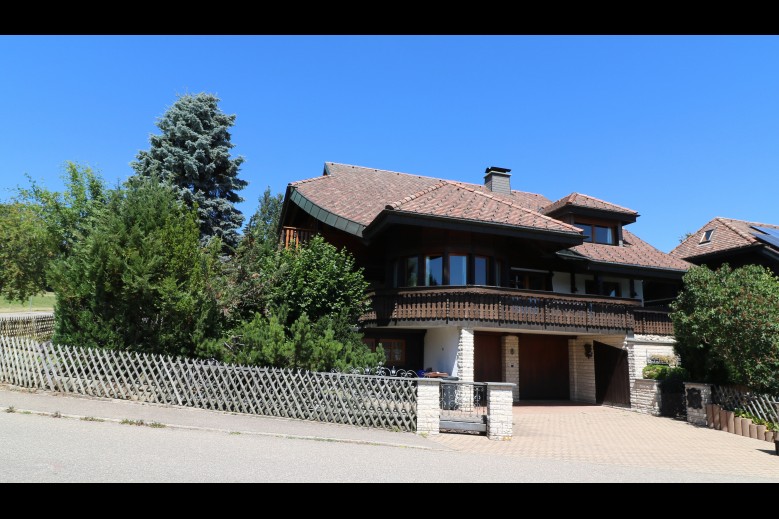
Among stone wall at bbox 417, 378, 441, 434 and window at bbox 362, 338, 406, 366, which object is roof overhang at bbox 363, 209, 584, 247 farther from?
stone wall at bbox 417, 378, 441, 434

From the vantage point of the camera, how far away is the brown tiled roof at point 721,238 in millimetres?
22781

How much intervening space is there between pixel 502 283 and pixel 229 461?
1285 centimetres

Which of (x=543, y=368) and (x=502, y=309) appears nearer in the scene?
(x=502, y=309)

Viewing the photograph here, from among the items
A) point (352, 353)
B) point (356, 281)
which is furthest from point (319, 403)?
point (356, 281)

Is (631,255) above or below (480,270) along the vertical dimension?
above

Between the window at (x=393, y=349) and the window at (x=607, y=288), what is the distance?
8.38m

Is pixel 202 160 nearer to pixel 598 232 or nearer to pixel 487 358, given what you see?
pixel 487 358

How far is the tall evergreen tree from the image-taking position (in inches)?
986

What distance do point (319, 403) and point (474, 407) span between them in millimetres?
3926

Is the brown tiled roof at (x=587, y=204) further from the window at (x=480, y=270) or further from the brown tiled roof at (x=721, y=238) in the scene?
the window at (x=480, y=270)

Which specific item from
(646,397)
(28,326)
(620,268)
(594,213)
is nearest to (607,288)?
(620,268)

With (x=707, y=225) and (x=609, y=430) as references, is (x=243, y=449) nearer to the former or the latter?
(x=609, y=430)

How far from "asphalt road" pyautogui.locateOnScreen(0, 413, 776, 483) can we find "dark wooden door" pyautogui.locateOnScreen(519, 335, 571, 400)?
11480mm

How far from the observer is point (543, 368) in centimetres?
2047
